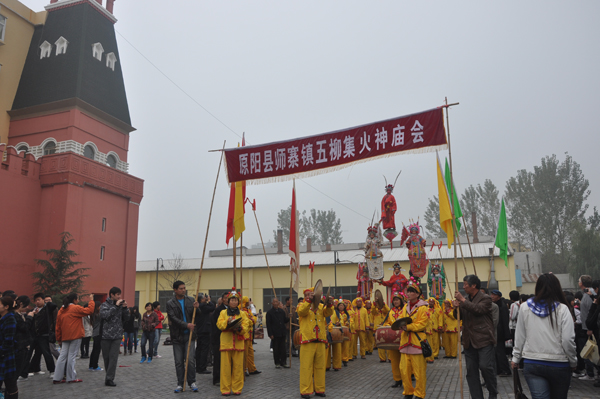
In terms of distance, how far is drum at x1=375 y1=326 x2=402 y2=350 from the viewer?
8.52 m

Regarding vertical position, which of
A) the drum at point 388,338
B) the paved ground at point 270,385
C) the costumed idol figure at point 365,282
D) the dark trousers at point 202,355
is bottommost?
the paved ground at point 270,385

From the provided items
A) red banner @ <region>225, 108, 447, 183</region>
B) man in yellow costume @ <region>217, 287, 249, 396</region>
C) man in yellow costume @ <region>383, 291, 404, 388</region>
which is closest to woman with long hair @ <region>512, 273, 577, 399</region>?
man in yellow costume @ <region>383, 291, 404, 388</region>

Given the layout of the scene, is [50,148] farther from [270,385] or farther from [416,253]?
[270,385]

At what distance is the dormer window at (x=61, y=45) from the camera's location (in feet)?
87.7

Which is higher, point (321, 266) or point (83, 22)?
point (83, 22)

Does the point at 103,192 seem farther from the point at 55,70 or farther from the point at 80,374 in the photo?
the point at 80,374

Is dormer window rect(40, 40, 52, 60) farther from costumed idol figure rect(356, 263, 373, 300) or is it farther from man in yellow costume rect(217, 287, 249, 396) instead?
man in yellow costume rect(217, 287, 249, 396)

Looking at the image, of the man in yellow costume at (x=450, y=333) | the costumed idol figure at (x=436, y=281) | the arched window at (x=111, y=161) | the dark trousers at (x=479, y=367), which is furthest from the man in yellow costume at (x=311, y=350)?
the arched window at (x=111, y=161)

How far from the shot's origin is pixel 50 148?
25.4m

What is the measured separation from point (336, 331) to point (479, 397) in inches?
187

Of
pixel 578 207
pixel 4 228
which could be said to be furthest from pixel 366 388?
pixel 578 207

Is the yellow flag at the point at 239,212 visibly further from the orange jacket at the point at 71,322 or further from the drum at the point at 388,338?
the drum at the point at 388,338

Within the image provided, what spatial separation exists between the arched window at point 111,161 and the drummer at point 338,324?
65.0 feet

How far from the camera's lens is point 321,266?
36.8 metres
